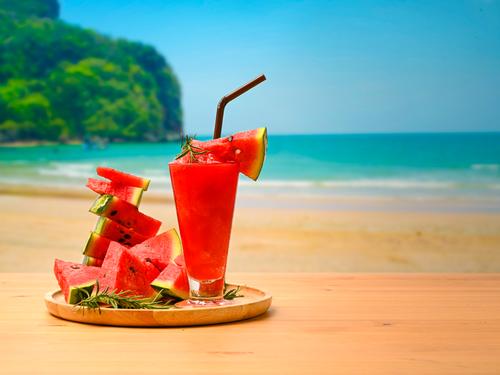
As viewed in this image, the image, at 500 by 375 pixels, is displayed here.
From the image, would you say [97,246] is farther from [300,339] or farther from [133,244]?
[300,339]

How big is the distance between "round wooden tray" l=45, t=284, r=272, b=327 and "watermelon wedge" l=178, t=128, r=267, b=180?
27 centimetres

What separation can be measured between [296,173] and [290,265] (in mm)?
Answer: 10713

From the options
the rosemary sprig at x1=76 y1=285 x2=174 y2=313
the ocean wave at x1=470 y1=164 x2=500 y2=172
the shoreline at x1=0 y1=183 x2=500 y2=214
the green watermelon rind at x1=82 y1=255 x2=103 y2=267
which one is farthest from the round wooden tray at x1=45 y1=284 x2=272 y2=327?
the ocean wave at x1=470 y1=164 x2=500 y2=172

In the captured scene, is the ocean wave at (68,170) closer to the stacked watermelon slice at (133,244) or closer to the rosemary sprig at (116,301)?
the stacked watermelon slice at (133,244)

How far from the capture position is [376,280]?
1.87 m

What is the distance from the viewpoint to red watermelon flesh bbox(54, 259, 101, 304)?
1.44 meters

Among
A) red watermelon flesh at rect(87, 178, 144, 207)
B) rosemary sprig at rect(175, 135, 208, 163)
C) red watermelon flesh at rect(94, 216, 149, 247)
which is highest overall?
rosemary sprig at rect(175, 135, 208, 163)

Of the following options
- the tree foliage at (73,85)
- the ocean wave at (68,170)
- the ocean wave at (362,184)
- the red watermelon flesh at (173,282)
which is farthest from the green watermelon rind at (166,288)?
the tree foliage at (73,85)

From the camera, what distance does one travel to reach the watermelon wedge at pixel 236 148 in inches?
55.9

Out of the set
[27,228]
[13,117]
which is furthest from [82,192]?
[13,117]

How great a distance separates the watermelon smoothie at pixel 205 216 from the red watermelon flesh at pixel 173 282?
0.03m

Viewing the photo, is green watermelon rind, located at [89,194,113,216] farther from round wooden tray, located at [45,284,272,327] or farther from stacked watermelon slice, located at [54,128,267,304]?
round wooden tray, located at [45,284,272,327]

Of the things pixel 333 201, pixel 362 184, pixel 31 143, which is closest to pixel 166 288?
pixel 333 201

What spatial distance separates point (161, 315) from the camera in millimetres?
1326
